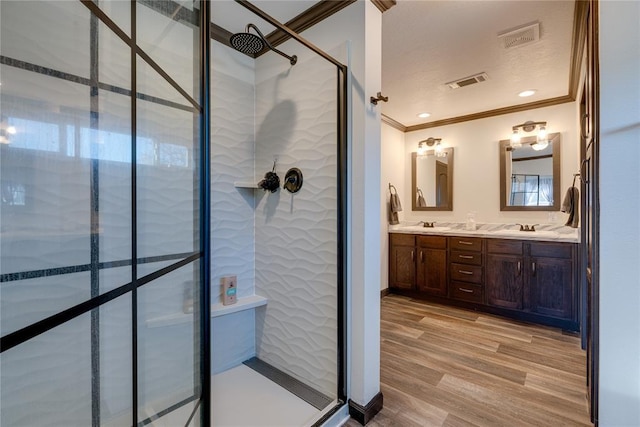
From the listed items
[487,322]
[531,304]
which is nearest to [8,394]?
[487,322]

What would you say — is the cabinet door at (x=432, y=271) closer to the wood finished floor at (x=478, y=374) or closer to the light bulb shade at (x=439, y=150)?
the wood finished floor at (x=478, y=374)

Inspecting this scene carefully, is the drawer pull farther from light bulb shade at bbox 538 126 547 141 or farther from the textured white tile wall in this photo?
the textured white tile wall

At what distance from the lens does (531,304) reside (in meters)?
2.98

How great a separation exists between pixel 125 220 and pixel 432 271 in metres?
3.53

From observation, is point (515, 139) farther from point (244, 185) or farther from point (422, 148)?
point (244, 185)

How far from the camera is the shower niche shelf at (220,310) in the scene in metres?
0.94

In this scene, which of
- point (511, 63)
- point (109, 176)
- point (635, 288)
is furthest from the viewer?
point (511, 63)

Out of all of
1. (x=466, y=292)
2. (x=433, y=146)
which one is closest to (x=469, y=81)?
(x=433, y=146)

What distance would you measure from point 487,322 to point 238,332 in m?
2.58

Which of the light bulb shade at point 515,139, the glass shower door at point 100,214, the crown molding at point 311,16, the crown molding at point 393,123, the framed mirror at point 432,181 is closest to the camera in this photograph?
the glass shower door at point 100,214

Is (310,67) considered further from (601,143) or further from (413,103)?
(413,103)

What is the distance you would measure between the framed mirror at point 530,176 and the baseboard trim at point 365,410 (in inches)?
119

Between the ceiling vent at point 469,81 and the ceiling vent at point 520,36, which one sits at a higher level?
the ceiling vent at point 469,81

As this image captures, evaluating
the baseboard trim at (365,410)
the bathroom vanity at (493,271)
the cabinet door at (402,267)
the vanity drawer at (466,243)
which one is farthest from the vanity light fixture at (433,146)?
the baseboard trim at (365,410)
